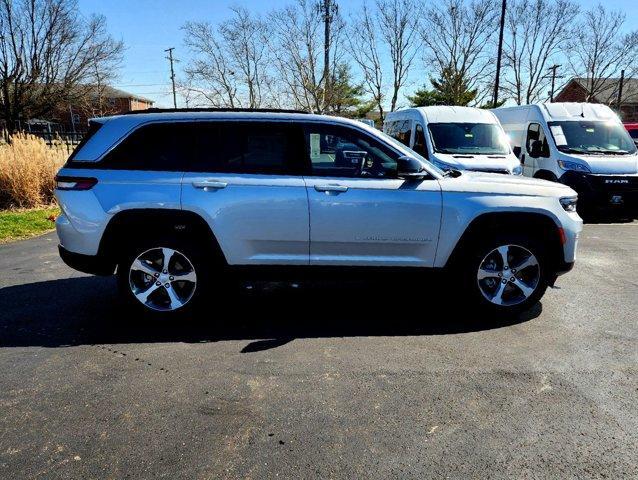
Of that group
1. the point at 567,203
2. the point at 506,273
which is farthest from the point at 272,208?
the point at 567,203

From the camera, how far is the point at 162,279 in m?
4.27

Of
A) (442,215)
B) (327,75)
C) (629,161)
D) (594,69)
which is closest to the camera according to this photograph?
(442,215)

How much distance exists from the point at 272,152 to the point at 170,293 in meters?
1.57

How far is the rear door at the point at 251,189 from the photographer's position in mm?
4094

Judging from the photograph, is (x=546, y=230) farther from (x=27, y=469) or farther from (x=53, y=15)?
(x=53, y=15)

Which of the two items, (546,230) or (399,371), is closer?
(399,371)

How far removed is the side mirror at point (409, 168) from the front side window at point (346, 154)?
13 centimetres

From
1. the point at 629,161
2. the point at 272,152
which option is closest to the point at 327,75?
the point at 629,161

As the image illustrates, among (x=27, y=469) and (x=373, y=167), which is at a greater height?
(x=373, y=167)

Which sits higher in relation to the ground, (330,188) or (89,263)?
(330,188)

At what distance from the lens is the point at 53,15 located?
27.4 m

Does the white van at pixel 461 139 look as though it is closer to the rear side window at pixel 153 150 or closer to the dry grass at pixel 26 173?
the rear side window at pixel 153 150

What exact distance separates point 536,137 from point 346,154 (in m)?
8.86

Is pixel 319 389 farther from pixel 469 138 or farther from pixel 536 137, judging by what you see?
pixel 536 137
